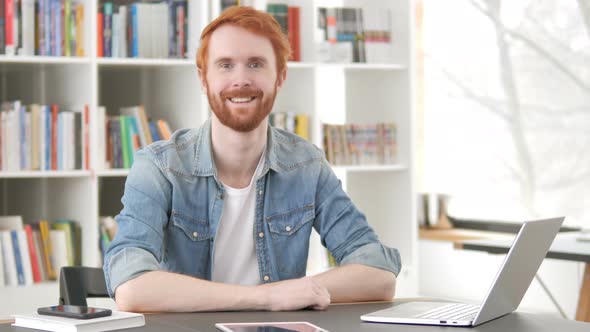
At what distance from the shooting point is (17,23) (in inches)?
156

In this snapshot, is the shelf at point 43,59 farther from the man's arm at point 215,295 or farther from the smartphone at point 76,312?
the smartphone at point 76,312

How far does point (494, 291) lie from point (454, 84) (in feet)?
13.8

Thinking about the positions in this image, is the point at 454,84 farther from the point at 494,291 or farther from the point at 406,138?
the point at 494,291

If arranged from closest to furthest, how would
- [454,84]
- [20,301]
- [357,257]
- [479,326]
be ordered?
[479,326] < [357,257] < [20,301] < [454,84]

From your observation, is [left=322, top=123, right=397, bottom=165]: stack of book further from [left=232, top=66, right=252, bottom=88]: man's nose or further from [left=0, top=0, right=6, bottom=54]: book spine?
[left=232, top=66, right=252, bottom=88]: man's nose

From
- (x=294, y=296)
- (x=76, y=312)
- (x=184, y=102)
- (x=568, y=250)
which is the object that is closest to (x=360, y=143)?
(x=184, y=102)

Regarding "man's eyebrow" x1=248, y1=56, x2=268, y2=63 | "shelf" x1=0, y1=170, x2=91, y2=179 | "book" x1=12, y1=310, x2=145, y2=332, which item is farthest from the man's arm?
"shelf" x1=0, y1=170, x2=91, y2=179

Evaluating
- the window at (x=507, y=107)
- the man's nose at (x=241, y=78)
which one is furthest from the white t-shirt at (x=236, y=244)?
the window at (x=507, y=107)

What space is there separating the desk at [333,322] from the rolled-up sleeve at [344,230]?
0.36 m

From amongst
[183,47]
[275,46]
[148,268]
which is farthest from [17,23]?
[148,268]

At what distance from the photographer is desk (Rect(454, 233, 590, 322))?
3521 mm

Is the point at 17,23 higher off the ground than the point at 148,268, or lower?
higher

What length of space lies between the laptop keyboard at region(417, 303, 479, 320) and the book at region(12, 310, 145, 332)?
1.87ft

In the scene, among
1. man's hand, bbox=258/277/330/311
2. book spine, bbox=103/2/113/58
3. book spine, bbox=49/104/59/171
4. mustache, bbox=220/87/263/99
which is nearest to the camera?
man's hand, bbox=258/277/330/311
